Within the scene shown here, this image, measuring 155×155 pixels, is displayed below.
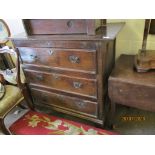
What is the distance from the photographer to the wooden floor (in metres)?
1.58

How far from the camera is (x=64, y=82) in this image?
57.1 inches

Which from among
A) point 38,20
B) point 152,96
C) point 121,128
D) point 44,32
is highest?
point 38,20

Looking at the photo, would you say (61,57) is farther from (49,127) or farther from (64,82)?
(49,127)

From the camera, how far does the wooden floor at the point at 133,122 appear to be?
5.19ft

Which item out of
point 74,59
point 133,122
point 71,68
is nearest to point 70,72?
point 71,68

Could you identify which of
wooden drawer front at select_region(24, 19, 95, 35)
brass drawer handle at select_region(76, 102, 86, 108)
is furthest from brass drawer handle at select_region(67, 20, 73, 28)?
brass drawer handle at select_region(76, 102, 86, 108)

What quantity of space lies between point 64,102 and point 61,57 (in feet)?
1.79

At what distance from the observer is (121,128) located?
164 centimetres

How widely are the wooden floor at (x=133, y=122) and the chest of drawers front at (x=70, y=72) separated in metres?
0.31
